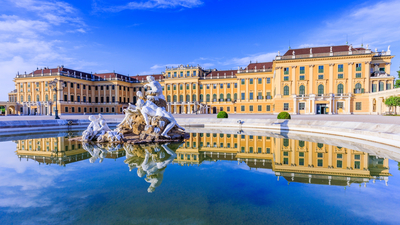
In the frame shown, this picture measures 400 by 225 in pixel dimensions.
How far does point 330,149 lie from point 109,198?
28.8ft

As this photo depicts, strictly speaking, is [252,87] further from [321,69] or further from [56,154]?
[56,154]

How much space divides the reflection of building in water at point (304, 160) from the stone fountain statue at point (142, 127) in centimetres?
219

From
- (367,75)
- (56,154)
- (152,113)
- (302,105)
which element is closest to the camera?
(56,154)

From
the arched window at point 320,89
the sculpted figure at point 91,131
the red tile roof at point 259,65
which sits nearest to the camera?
the sculpted figure at point 91,131

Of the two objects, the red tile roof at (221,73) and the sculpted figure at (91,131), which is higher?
the red tile roof at (221,73)

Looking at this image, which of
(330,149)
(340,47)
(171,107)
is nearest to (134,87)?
(171,107)

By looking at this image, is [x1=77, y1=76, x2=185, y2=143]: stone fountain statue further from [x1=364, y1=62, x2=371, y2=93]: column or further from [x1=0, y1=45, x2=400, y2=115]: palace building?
[x1=364, y1=62, x2=371, y2=93]: column

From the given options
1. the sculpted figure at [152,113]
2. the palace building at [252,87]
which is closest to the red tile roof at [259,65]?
the palace building at [252,87]

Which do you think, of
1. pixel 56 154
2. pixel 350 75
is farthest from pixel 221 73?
pixel 56 154

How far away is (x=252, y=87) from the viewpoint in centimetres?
5491

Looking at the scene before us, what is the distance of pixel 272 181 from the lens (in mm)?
5180

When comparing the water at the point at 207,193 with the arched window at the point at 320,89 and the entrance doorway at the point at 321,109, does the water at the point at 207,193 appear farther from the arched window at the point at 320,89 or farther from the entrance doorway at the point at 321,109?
the arched window at the point at 320,89

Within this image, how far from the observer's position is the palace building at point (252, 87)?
40.8 metres

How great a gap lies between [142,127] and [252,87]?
47193 millimetres
